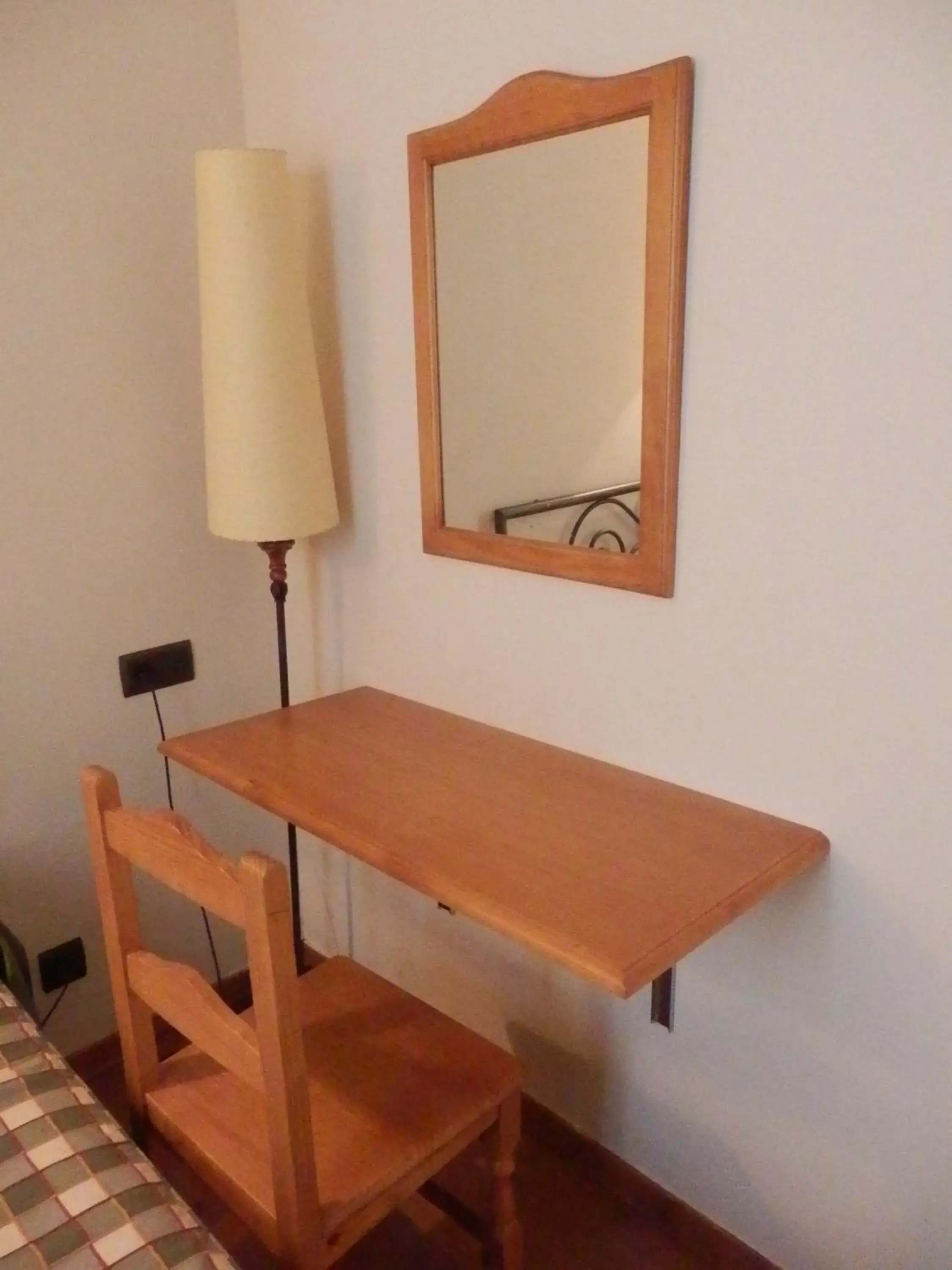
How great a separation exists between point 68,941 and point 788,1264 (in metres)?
1.36

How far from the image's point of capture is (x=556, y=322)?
1463 mm

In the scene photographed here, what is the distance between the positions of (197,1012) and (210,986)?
0.03 metres

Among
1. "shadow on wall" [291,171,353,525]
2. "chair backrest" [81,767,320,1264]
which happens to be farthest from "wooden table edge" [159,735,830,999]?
"shadow on wall" [291,171,353,525]

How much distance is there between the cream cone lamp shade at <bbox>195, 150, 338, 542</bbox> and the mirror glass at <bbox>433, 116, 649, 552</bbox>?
0.80ft

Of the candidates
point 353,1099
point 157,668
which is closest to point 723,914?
point 353,1099

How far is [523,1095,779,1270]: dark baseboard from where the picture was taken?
1.54 metres

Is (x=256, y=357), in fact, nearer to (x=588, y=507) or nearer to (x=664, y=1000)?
(x=588, y=507)

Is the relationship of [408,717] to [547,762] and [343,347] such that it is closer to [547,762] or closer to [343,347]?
[547,762]

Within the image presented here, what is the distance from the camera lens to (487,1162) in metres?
1.40

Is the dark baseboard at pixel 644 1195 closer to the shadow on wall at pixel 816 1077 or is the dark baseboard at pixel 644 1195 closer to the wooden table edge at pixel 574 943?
the shadow on wall at pixel 816 1077

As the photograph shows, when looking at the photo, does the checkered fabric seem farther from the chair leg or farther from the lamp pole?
the lamp pole

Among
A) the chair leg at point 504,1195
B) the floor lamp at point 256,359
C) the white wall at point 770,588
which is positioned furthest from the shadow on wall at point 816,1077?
the floor lamp at point 256,359

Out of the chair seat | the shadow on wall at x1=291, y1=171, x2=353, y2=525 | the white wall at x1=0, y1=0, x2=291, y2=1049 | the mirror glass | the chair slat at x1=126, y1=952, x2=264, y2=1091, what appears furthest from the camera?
the shadow on wall at x1=291, y1=171, x2=353, y2=525

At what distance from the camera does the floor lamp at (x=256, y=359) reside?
5.27ft
